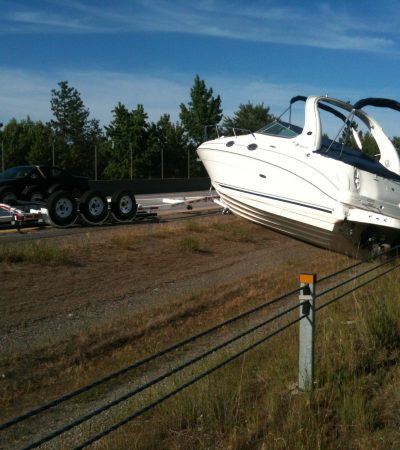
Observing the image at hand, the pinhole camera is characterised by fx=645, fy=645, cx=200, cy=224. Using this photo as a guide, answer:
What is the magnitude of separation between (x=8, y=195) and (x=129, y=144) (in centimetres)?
3628

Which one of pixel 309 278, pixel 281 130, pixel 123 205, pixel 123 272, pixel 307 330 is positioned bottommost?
pixel 123 272

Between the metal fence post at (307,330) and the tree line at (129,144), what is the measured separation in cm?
3025

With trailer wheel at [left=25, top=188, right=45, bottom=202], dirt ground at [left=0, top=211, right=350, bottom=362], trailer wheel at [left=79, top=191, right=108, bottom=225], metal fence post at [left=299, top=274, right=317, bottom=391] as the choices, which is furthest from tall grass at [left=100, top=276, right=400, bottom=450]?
trailer wheel at [left=25, top=188, right=45, bottom=202]

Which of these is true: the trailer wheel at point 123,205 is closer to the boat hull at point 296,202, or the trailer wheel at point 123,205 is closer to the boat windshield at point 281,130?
the boat hull at point 296,202

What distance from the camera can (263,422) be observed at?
→ 5.03 m

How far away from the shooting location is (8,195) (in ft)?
57.1

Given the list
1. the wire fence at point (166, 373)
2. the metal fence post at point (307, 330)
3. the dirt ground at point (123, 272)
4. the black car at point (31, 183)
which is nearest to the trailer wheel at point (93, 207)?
the dirt ground at point (123, 272)

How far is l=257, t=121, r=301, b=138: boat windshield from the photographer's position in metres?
14.3

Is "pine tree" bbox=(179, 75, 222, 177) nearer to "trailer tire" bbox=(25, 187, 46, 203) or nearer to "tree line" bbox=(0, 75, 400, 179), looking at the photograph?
"tree line" bbox=(0, 75, 400, 179)

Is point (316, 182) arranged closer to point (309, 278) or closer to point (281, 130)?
point (281, 130)

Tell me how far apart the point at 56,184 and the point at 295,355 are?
12.9m

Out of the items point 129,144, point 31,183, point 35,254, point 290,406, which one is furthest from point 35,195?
point 129,144

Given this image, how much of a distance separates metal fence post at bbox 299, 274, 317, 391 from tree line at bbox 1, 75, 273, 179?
28.5m

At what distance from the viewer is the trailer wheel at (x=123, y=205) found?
1828 centimetres
